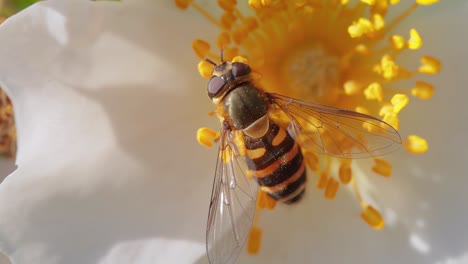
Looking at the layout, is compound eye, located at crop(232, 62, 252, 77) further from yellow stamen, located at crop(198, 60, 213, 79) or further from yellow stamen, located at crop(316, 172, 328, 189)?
yellow stamen, located at crop(316, 172, 328, 189)

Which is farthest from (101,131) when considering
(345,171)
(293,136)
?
(345,171)

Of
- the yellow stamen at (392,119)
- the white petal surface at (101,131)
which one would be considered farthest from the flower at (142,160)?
the yellow stamen at (392,119)

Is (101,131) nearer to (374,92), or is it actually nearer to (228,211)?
(228,211)

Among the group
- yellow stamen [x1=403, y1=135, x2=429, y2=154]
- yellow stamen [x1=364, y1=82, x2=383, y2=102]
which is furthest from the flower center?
yellow stamen [x1=403, y1=135, x2=429, y2=154]

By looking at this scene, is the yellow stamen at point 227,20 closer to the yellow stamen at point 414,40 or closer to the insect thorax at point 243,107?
the insect thorax at point 243,107

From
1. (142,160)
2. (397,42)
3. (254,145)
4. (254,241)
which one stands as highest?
(397,42)

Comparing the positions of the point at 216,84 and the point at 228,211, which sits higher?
the point at 216,84

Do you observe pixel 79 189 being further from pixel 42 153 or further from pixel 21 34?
pixel 21 34
